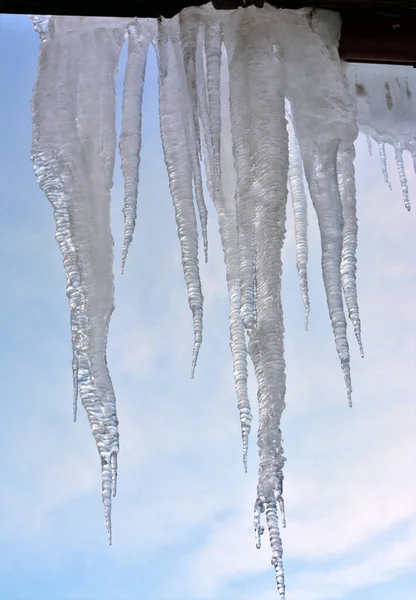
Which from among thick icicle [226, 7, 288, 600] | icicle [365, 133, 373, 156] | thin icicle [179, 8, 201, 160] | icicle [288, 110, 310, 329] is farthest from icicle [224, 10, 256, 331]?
icicle [365, 133, 373, 156]

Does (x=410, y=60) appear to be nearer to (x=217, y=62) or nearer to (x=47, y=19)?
(x=217, y=62)

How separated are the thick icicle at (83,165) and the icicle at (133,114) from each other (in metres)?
0.05

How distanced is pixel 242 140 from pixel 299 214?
532 millimetres

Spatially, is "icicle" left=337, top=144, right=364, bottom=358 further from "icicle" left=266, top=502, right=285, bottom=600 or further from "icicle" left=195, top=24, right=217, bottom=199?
"icicle" left=266, top=502, right=285, bottom=600

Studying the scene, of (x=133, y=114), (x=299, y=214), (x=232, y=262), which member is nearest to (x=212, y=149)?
(x=133, y=114)

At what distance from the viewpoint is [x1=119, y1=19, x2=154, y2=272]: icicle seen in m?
2.28

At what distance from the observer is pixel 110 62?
7.71 ft

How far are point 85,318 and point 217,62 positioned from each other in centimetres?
93

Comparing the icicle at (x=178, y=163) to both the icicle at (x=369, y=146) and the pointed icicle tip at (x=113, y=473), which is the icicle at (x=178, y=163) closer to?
the pointed icicle tip at (x=113, y=473)

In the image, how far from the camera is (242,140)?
2309 millimetres

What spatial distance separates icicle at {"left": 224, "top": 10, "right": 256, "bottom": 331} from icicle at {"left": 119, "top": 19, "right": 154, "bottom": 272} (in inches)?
10.5

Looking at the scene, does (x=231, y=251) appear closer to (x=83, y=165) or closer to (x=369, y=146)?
(x=83, y=165)

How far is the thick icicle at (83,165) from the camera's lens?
2184 mm

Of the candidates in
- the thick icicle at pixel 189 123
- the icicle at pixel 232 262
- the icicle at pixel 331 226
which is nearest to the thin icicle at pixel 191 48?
the thick icicle at pixel 189 123
